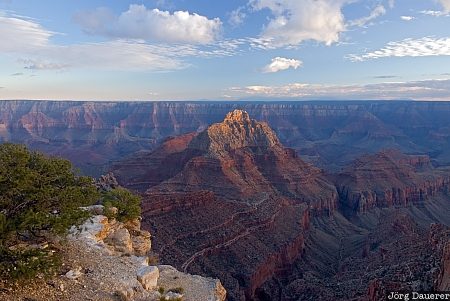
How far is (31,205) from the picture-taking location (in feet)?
Result: 71.3

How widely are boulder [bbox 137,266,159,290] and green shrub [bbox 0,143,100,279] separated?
13.7ft

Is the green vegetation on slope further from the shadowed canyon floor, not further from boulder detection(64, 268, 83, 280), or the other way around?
the shadowed canyon floor

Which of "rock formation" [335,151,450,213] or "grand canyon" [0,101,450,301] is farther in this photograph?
"rock formation" [335,151,450,213]

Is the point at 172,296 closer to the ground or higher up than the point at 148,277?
closer to the ground

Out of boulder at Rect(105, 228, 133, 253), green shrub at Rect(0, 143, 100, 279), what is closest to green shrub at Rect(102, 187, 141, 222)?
boulder at Rect(105, 228, 133, 253)

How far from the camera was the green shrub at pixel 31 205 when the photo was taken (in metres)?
19.2

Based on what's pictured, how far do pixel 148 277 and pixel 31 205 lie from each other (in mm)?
6770

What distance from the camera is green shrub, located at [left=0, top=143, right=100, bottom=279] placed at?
1923 cm

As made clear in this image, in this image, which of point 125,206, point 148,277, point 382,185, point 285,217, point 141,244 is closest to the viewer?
point 148,277

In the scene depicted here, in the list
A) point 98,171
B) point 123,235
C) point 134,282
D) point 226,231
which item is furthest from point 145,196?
point 98,171

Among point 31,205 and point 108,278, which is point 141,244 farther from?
point 31,205

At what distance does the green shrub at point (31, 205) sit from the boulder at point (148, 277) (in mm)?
4174

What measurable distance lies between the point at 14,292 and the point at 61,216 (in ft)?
12.7

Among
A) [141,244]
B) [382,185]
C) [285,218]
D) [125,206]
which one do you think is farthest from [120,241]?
[382,185]
